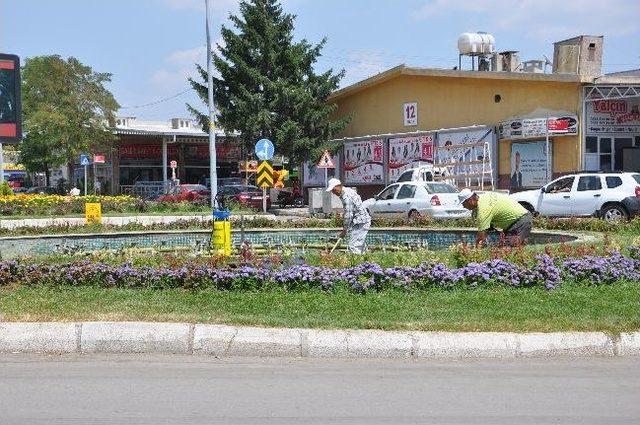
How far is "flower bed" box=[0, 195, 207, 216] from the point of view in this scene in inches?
1268

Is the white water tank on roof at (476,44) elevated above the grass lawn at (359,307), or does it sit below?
above

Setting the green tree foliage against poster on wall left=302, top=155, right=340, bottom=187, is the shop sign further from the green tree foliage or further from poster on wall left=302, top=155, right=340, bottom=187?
the green tree foliage

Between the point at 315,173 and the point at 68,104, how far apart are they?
1684 centimetres

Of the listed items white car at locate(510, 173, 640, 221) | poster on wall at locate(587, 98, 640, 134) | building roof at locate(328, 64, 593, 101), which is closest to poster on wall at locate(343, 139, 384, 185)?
building roof at locate(328, 64, 593, 101)

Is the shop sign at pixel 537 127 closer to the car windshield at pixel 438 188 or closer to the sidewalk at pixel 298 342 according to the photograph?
the car windshield at pixel 438 188

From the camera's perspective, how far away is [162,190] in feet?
177

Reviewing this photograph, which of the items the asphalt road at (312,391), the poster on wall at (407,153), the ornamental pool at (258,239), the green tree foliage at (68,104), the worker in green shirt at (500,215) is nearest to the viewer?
the asphalt road at (312,391)

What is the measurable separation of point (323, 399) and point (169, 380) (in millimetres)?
1462

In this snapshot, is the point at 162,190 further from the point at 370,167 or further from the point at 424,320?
the point at 424,320

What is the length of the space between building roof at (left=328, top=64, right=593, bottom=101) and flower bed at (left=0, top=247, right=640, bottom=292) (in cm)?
2088

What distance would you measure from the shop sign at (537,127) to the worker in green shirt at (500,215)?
18.6 meters

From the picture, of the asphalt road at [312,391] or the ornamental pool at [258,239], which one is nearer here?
the asphalt road at [312,391]

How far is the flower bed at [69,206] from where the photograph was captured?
106 feet

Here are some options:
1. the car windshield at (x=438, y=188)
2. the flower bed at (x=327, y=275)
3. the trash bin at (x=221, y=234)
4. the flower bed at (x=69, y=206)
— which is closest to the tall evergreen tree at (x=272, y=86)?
the flower bed at (x=69, y=206)
